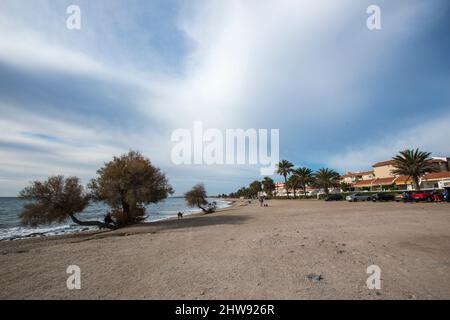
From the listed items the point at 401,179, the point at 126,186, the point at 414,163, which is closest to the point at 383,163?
the point at 401,179

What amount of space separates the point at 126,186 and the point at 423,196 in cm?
4250

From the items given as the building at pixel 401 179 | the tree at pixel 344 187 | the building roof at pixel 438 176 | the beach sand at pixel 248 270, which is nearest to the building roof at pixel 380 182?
the building at pixel 401 179

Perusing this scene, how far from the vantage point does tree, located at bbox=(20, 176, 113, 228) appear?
59.5 ft

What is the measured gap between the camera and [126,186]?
2194cm

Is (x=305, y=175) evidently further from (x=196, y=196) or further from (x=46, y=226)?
(x=46, y=226)

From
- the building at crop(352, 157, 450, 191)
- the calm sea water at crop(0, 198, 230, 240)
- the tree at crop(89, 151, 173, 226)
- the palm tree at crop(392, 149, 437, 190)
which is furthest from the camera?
the building at crop(352, 157, 450, 191)

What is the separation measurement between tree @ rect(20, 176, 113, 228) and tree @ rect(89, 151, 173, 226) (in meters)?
2.25

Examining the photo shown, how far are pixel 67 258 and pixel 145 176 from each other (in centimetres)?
1423

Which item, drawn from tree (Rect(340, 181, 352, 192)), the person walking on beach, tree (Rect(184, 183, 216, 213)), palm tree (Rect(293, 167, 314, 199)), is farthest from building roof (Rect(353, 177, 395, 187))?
the person walking on beach

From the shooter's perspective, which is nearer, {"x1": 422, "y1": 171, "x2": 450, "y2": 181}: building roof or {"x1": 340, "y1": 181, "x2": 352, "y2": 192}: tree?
{"x1": 422, "y1": 171, "x2": 450, "y2": 181}: building roof

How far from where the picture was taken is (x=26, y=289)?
19.0ft

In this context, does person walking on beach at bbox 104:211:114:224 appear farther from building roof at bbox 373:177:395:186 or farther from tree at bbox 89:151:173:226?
building roof at bbox 373:177:395:186
